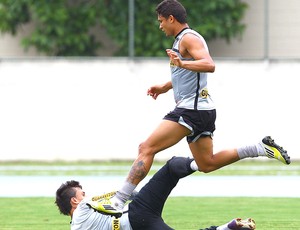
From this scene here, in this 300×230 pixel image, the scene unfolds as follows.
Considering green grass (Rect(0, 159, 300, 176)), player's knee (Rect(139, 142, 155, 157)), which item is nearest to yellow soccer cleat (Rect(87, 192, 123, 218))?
player's knee (Rect(139, 142, 155, 157))

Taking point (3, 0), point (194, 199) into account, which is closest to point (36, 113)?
point (3, 0)

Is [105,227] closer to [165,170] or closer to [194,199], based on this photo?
[165,170]

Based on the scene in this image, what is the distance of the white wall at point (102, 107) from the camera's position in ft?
72.7

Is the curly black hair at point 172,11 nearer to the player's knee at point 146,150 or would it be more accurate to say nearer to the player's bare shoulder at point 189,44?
the player's bare shoulder at point 189,44

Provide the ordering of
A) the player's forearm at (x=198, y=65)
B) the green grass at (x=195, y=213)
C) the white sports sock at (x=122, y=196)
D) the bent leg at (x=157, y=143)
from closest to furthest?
the white sports sock at (x=122, y=196)
the player's forearm at (x=198, y=65)
the bent leg at (x=157, y=143)
the green grass at (x=195, y=213)

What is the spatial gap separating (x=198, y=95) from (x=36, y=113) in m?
12.8

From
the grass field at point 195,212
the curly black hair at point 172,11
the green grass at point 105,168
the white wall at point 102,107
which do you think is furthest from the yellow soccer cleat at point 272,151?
the white wall at point 102,107

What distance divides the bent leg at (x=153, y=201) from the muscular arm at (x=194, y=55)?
113 cm

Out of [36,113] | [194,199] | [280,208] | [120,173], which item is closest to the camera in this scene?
[280,208]

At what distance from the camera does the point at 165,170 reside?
873 centimetres

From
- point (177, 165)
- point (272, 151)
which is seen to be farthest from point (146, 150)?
point (272, 151)

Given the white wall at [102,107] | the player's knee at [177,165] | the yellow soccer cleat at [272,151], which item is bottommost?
the white wall at [102,107]

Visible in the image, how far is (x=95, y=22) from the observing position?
22.9 metres

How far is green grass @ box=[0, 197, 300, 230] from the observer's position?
11117 millimetres
